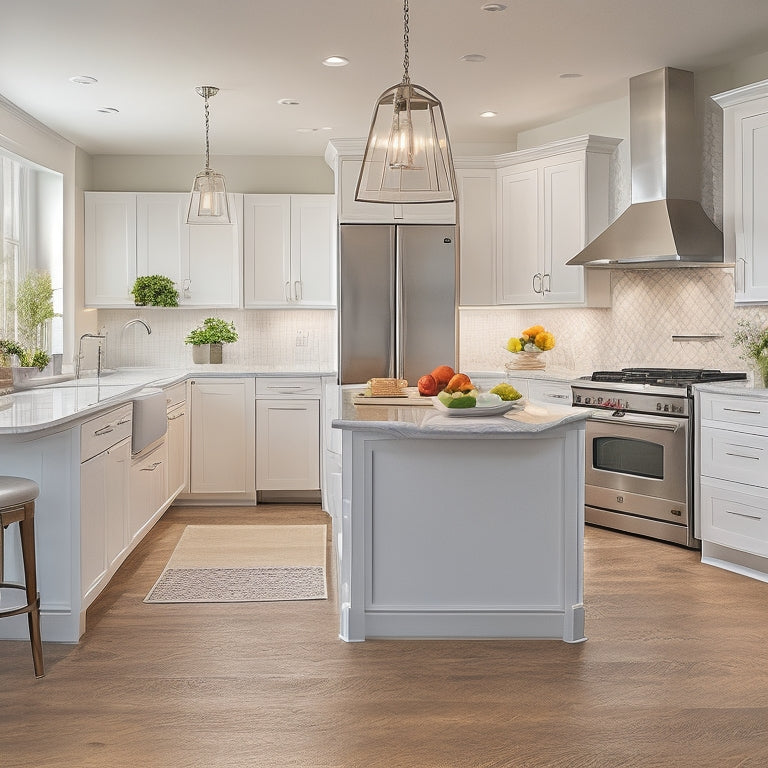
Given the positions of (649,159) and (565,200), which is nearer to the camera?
(649,159)

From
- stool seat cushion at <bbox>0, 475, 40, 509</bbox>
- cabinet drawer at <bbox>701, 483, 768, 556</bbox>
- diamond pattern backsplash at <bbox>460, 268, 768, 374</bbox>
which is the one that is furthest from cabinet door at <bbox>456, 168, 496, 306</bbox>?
stool seat cushion at <bbox>0, 475, 40, 509</bbox>

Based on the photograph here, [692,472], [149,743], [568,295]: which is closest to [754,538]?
[692,472]

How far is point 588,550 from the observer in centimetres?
482

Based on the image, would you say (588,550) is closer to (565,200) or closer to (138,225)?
(565,200)

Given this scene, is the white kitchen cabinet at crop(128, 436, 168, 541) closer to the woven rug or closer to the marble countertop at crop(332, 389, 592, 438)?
the woven rug

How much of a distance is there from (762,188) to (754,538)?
176 cm

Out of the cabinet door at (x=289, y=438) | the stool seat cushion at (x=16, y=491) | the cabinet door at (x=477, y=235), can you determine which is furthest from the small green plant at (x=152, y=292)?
the stool seat cushion at (x=16, y=491)

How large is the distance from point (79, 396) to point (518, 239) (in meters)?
3.40

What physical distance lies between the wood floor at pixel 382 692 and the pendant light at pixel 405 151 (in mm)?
1700

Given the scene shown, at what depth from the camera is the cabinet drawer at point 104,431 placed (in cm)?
341

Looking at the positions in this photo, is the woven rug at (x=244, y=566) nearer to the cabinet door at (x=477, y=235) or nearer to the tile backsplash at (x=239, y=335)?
the tile backsplash at (x=239, y=335)

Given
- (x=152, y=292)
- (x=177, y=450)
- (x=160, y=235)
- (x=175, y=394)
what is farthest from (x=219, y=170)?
(x=177, y=450)

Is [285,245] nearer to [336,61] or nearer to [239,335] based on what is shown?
[239,335]

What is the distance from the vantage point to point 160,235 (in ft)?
21.8
